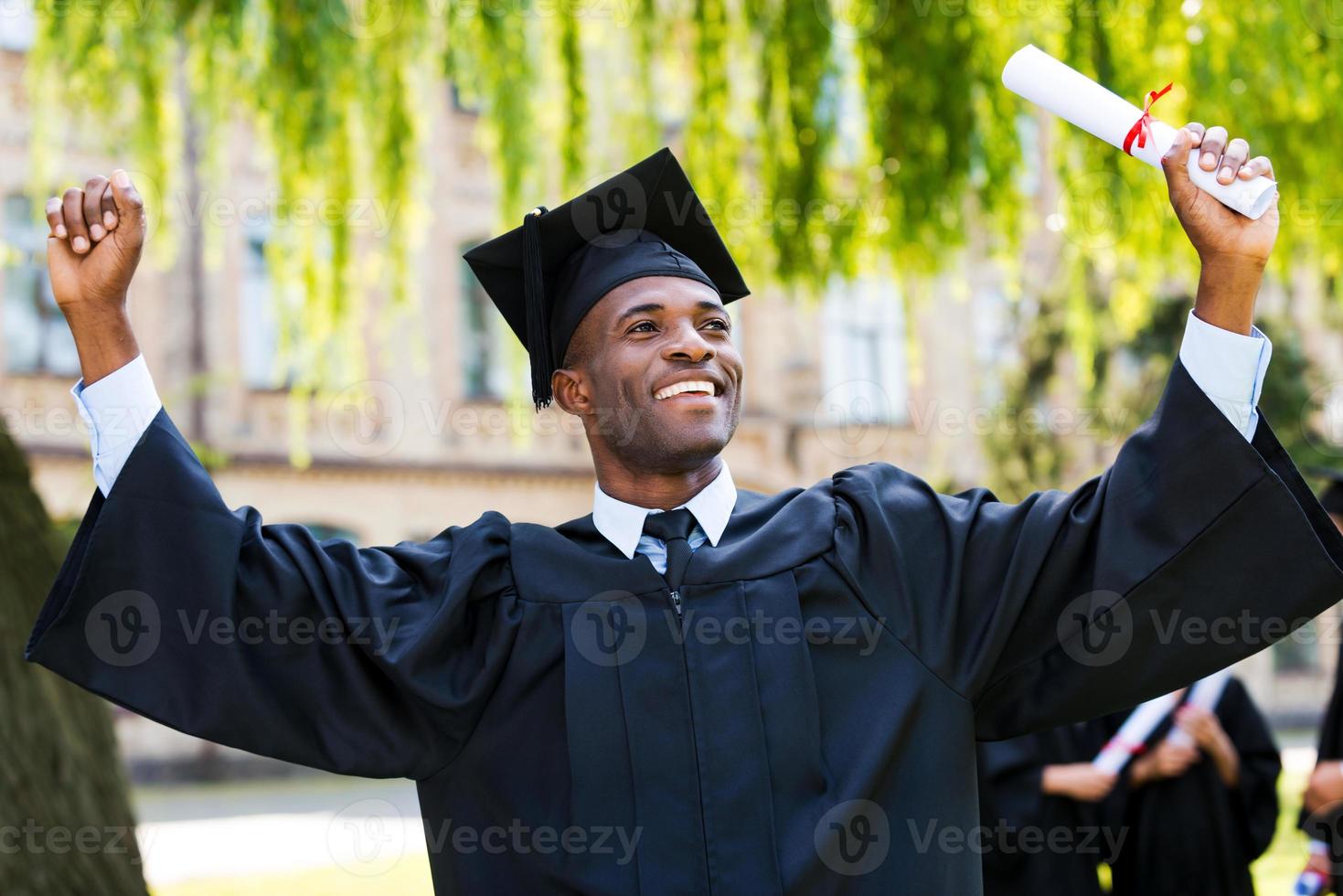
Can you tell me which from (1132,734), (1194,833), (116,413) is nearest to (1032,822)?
(1132,734)

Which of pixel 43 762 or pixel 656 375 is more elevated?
pixel 656 375

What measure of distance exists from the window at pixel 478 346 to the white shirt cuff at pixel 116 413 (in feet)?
50.3

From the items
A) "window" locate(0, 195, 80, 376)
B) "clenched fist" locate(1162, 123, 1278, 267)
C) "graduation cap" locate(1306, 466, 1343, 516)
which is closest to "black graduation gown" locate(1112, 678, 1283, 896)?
"graduation cap" locate(1306, 466, 1343, 516)

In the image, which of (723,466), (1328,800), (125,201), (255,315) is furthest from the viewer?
(255,315)

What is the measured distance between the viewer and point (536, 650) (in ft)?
8.50

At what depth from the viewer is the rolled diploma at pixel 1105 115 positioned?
7.54 feet

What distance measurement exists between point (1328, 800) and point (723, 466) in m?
2.81

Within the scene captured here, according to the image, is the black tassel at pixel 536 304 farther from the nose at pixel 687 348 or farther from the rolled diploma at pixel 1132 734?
the rolled diploma at pixel 1132 734

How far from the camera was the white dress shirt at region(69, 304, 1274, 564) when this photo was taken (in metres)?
2.36

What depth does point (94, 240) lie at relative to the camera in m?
2.41

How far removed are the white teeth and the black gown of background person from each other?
2.38m

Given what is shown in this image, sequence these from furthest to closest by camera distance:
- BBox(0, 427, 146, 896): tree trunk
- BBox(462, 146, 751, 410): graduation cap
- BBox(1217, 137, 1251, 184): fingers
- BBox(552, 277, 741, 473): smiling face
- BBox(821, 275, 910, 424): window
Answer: BBox(821, 275, 910, 424): window
BBox(0, 427, 146, 896): tree trunk
BBox(462, 146, 751, 410): graduation cap
BBox(552, 277, 741, 473): smiling face
BBox(1217, 137, 1251, 184): fingers

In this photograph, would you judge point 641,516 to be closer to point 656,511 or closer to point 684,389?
point 656,511

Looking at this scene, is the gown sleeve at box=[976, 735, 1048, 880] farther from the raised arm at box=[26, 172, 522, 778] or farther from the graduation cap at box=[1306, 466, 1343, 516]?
the raised arm at box=[26, 172, 522, 778]
